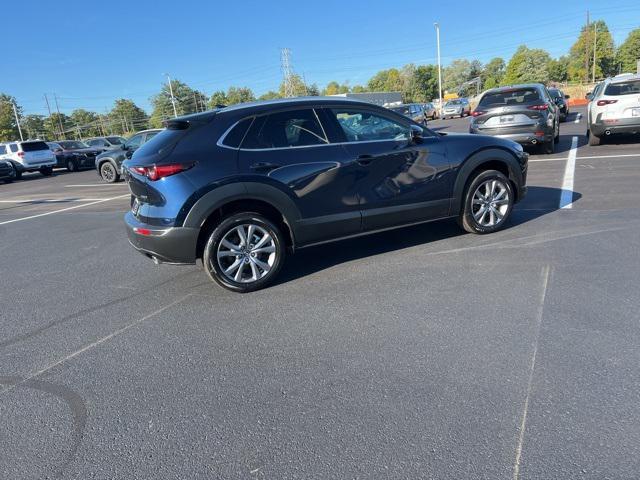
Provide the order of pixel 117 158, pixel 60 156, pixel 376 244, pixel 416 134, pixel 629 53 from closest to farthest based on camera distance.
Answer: pixel 416 134 → pixel 376 244 → pixel 117 158 → pixel 60 156 → pixel 629 53

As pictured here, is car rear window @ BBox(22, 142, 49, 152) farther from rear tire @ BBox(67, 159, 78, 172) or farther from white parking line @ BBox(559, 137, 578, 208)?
Result: white parking line @ BBox(559, 137, 578, 208)

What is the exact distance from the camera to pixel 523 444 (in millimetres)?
2297

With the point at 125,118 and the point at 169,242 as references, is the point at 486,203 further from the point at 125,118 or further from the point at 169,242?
the point at 125,118

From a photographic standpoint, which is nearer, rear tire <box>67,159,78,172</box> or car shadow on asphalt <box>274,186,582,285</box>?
car shadow on asphalt <box>274,186,582,285</box>

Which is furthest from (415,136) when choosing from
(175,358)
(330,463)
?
(330,463)

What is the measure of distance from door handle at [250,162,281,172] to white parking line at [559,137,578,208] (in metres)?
4.55

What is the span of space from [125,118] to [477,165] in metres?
123

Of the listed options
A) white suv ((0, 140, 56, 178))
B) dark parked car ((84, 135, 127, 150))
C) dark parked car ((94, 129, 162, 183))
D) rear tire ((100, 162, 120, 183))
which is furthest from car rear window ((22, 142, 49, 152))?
rear tire ((100, 162, 120, 183))

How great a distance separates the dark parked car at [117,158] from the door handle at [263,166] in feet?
41.0

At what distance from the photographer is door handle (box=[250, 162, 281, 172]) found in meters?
4.43

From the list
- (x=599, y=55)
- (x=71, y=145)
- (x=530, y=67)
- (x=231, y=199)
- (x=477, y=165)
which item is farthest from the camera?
(x=530, y=67)

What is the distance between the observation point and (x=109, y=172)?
16781 millimetres

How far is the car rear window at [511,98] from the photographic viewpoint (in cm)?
1098

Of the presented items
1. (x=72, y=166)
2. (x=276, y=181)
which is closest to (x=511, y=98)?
(x=276, y=181)
